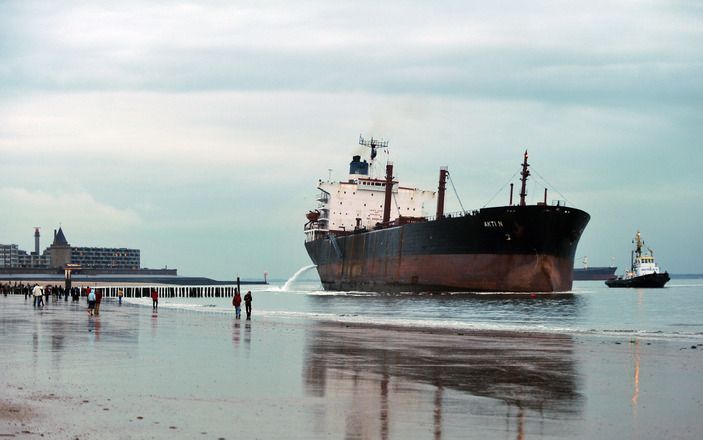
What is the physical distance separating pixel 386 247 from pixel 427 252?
7413 mm

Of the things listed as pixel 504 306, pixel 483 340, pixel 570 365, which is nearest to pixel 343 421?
pixel 570 365

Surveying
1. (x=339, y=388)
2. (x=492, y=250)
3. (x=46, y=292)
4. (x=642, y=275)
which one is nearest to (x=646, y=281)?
(x=642, y=275)

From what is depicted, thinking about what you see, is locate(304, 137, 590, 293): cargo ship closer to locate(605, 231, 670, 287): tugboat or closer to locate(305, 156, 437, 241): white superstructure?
locate(305, 156, 437, 241): white superstructure

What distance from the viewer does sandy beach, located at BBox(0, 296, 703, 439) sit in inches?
404

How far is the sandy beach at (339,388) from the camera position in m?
10.3

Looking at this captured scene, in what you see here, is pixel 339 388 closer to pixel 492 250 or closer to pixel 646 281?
pixel 492 250

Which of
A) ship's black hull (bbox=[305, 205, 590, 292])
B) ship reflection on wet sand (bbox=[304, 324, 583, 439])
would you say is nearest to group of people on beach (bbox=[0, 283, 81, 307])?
ship's black hull (bbox=[305, 205, 590, 292])

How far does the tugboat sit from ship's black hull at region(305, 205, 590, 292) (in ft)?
184

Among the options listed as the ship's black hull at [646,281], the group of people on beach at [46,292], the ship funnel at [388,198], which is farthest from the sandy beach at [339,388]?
the ship's black hull at [646,281]

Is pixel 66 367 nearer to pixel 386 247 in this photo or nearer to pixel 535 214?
pixel 535 214

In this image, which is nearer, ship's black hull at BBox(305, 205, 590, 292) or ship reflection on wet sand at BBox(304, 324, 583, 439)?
ship reflection on wet sand at BBox(304, 324, 583, 439)

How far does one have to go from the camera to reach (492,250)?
58.4 m

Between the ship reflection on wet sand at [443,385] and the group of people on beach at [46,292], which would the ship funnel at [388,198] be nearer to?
the group of people on beach at [46,292]

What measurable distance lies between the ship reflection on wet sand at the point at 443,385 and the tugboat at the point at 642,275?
98583 mm
